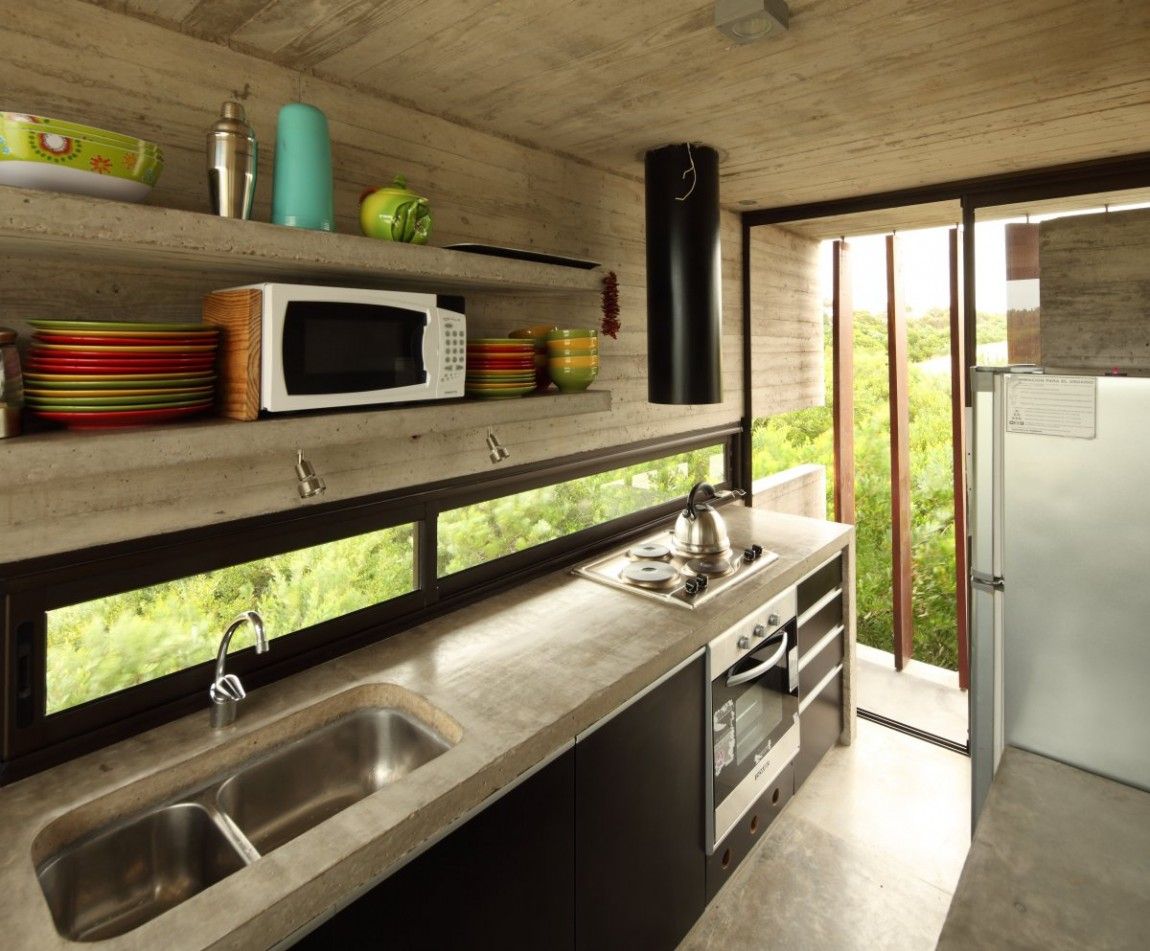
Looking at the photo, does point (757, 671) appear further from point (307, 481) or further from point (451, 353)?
point (307, 481)

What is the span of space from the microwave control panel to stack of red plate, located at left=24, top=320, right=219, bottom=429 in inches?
21.4

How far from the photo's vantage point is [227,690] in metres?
1.48

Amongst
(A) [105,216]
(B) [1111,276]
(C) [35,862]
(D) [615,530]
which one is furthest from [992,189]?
(C) [35,862]

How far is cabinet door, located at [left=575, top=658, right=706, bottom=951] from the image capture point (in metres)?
1.62

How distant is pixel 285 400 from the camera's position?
1287mm

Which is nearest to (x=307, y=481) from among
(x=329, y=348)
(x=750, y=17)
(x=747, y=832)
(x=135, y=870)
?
(x=329, y=348)

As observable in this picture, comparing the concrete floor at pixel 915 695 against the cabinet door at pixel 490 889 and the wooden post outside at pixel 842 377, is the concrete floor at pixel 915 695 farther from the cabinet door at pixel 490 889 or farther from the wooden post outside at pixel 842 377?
the cabinet door at pixel 490 889

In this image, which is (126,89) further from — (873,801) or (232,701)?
(873,801)

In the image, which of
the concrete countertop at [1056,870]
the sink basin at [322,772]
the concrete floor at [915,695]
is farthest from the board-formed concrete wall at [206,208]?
the concrete floor at [915,695]

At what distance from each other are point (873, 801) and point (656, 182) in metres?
2.42

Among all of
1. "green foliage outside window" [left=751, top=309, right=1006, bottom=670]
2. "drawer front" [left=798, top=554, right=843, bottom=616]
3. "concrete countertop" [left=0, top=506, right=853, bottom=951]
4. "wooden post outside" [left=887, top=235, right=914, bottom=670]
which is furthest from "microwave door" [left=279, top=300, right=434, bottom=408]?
"green foliage outside window" [left=751, top=309, right=1006, bottom=670]

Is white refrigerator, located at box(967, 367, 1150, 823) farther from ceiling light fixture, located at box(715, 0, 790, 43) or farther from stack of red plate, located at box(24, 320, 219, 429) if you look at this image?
stack of red plate, located at box(24, 320, 219, 429)

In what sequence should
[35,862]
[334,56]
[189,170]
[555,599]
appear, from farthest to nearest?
[555,599] → [334,56] → [189,170] → [35,862]

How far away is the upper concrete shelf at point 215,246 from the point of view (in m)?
0.98
